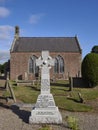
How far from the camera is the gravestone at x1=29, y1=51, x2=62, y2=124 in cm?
1045

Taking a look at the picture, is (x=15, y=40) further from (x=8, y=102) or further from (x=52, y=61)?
(x=52, y=61)

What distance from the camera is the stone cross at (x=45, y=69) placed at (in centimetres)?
1101

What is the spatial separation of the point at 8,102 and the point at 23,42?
3279cm

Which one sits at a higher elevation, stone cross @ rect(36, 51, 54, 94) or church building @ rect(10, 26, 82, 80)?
church building @ rect(10, 26, 82, 80)

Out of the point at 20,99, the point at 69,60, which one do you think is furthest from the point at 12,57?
the point at 20,99

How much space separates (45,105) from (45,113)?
0.38 m

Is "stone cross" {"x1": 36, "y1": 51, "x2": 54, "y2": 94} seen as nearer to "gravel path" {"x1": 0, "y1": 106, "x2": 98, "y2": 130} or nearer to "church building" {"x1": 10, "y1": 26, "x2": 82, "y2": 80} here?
"gravel path" {"x1": 0, "y1": 106, "x2": 98, "y2": 130}

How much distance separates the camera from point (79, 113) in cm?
1295

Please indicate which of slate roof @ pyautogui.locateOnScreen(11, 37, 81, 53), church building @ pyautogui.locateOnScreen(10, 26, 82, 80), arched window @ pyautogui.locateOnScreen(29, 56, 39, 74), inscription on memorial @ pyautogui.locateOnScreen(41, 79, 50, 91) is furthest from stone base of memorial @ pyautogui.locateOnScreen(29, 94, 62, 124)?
slate roof @ pyautogui.locateOnScreen(11, 37, 81, 53)

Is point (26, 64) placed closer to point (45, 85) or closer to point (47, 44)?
point (47, 44)

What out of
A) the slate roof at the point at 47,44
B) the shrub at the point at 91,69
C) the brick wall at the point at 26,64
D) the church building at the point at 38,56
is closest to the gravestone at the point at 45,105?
the shrub at the point at 91,69

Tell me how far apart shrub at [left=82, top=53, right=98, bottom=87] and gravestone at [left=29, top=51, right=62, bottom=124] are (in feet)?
45.6

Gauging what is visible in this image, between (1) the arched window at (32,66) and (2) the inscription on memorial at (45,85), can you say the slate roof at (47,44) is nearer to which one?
(1) the arched window at (32,66)

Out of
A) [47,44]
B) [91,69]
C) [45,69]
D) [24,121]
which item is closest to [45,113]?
[24,121]
